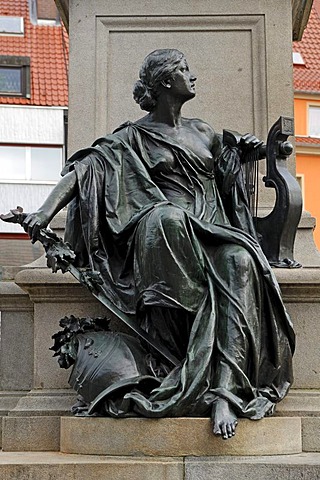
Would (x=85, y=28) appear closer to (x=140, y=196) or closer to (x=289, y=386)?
(x=140, y=196)

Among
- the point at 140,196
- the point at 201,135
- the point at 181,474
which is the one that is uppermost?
the point at 201,135

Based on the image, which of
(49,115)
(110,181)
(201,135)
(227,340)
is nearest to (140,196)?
(110,181)

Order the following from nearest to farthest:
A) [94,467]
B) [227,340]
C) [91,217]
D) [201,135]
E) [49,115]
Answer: [94,467], [227,340], [91,217], [201,135], [49,115]

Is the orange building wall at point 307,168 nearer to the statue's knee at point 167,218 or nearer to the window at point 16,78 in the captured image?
the window at point 16,78

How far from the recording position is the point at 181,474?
4973 millimetres

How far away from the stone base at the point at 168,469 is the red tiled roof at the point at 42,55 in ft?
77.1

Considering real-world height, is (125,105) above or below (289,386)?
above

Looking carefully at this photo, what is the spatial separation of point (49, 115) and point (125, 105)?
2122 cm

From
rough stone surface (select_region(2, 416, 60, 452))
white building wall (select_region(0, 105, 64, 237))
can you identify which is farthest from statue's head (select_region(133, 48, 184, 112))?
white building wall (select_region(0, 105, 64, 237))

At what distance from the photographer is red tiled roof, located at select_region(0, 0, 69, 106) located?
28594 mm

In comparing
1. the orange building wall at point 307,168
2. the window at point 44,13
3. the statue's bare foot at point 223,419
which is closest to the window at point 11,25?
the window at point 44,13

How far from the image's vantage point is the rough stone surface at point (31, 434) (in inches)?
238

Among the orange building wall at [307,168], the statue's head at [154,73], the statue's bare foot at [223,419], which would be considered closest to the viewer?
the statue's bare foot at [223,419]

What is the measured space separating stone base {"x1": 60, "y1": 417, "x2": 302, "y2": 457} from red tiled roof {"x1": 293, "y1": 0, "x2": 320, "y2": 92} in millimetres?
26490
